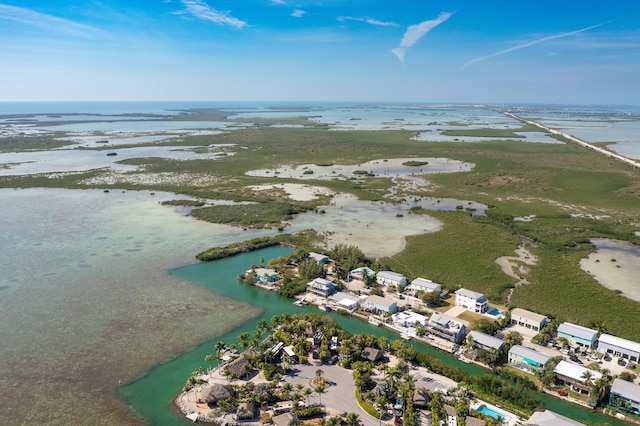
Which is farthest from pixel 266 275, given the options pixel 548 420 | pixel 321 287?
pixel 548 420

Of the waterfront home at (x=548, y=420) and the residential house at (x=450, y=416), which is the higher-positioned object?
the waterfront home at (x=548, y=420)

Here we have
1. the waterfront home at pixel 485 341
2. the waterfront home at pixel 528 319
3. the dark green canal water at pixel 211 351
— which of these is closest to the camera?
the dark green canal water at pixel 211 351

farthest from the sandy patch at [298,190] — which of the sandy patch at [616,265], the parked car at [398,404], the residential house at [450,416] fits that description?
the residential house at [450,416]

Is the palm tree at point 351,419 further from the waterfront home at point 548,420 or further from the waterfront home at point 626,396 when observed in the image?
the waterfront home at point 626,396

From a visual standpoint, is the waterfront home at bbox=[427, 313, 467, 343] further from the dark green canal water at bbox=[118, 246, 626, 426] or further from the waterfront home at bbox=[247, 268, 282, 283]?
the waterfront home at bbox=[247, 268, 282, 283]

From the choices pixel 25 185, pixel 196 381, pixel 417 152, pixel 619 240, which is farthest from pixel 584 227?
pixel 25 185
